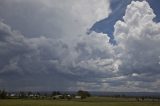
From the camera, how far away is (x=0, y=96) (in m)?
198

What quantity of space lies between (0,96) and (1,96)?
1.54 metres

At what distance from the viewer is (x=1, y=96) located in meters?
199
